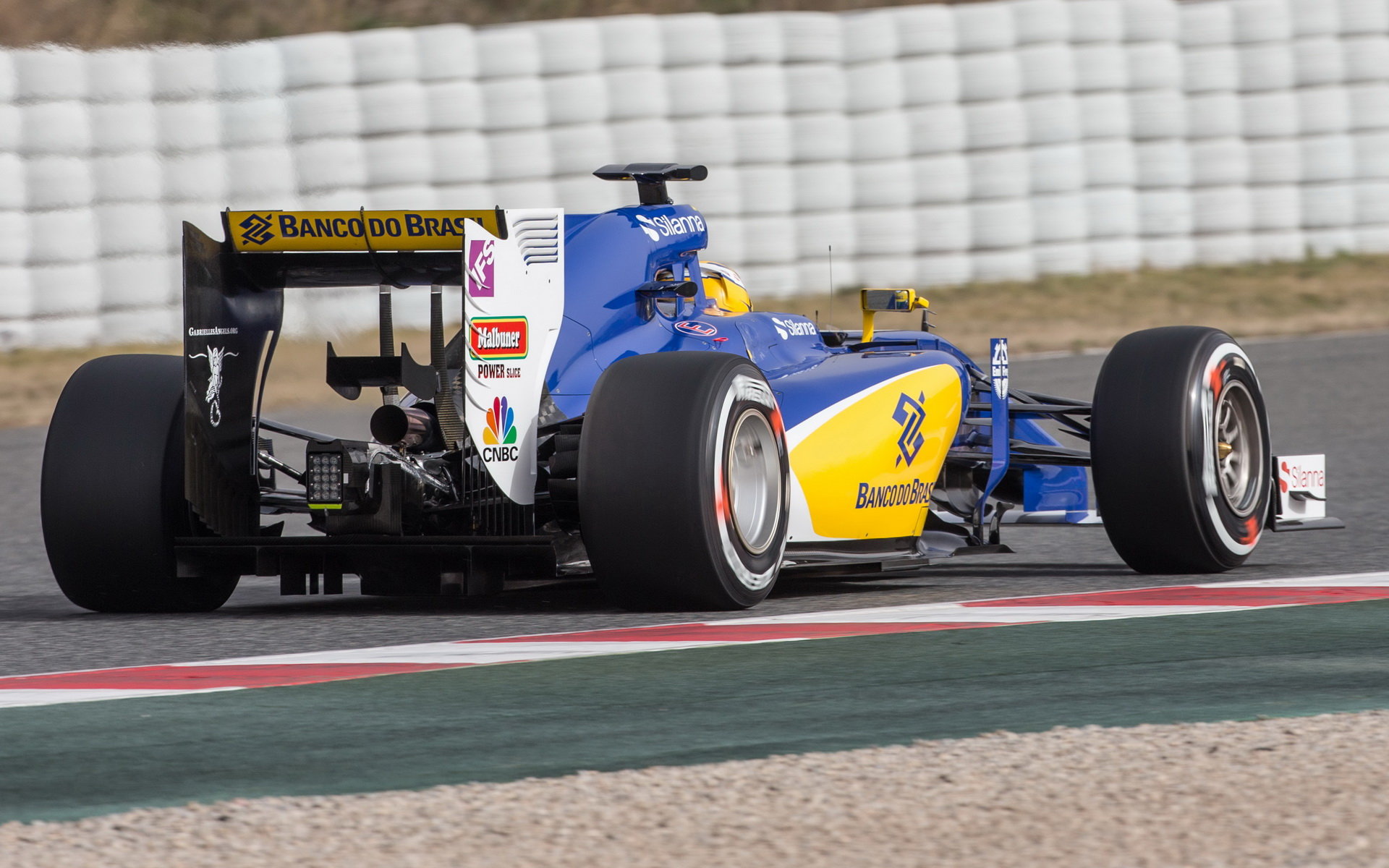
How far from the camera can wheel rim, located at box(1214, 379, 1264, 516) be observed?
26.3 feet

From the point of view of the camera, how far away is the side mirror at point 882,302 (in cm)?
842

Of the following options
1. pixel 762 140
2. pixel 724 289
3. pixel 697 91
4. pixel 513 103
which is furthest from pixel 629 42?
pixel 724 289

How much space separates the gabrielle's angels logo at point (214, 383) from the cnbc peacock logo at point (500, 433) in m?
1.11

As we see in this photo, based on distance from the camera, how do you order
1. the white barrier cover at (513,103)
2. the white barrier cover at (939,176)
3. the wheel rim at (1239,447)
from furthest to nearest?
the white barrier cover at (939,176) < the white barrier cover at (513,103) < the wheel rim at (1239,447)

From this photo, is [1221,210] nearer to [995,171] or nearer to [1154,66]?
[1154,66]

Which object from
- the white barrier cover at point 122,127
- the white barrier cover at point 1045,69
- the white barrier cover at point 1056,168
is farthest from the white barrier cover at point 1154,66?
the white barrier cover at point 122,127

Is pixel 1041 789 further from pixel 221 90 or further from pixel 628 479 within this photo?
pixel 221 90

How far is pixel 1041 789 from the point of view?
4.18m

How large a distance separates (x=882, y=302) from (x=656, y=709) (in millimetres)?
3559

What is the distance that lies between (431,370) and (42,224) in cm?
1011

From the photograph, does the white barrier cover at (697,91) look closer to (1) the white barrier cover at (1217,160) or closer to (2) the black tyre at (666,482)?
(1) the white barrier cover at (1217,160)

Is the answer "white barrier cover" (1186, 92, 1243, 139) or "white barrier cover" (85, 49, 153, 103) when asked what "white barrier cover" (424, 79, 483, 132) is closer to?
"white barrier cover" (85, 49, 153, 103)

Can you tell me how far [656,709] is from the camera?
5184 millimetres

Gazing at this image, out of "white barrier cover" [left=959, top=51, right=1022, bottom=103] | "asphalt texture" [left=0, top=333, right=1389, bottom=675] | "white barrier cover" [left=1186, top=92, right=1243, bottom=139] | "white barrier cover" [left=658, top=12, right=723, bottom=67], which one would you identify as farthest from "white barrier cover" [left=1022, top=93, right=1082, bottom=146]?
"asphalt texture" [left=0, top=333, right=1389, bottom=675]
